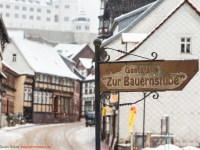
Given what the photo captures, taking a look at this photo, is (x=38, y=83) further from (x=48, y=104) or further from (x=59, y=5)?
(x=59, y=5)

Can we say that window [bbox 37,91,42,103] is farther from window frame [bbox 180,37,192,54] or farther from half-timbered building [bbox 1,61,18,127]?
window frame [bbox 180,37,192,54]

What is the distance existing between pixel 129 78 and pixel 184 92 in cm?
1607

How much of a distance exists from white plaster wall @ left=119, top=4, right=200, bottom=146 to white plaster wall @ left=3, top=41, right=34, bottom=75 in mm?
31516

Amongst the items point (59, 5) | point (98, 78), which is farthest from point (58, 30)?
point (98, 78)

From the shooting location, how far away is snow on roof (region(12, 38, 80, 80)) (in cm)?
5484

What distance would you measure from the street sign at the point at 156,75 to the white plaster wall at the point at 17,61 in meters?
46.8

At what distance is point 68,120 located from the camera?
59844mm

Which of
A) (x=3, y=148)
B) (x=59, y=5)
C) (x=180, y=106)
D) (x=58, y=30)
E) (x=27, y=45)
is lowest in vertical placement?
(x=3, y=148)

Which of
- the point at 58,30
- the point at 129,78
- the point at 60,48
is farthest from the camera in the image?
the point at 58,30

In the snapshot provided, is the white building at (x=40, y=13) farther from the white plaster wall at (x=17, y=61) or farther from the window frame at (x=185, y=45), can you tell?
the window frame at (x=185, y=45)

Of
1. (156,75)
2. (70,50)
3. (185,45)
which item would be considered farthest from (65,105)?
(156,75)

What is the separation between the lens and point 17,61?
53750mm

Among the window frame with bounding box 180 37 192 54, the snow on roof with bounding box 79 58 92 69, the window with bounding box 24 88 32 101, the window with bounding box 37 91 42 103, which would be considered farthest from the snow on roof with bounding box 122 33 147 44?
the snow on roof with bounding box 79 58 92 69

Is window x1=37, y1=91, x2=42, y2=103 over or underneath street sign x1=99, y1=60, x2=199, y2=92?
over
